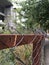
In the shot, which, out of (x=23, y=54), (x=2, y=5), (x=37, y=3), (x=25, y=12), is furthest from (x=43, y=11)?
(x=2, y=5)

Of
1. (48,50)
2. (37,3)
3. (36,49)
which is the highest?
(37,3)

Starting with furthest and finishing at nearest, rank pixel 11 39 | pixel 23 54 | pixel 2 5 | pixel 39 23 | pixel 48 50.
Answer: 1. pixel 2 5
2. pixel 39 23
3. pixel 48 50
4. pixel 23 54
5. pixel 11 39

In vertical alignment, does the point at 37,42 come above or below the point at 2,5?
below

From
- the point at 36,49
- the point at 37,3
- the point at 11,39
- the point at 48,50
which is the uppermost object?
the point at 37,3

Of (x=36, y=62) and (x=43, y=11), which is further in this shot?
(x=43, y=11)

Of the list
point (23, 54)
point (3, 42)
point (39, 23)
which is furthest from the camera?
point (39, 23)

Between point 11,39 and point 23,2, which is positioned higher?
point 23,2

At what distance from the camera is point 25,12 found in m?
4.91

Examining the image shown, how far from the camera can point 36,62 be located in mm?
2549

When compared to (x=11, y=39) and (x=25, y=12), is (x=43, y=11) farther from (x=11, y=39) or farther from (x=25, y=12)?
(x=11, y=39)

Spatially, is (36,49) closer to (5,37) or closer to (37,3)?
(5,37)

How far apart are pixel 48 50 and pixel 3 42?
2464 mm

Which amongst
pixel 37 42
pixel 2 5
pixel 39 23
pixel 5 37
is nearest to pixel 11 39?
pixel 5 37

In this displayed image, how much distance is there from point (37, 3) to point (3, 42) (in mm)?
3310
